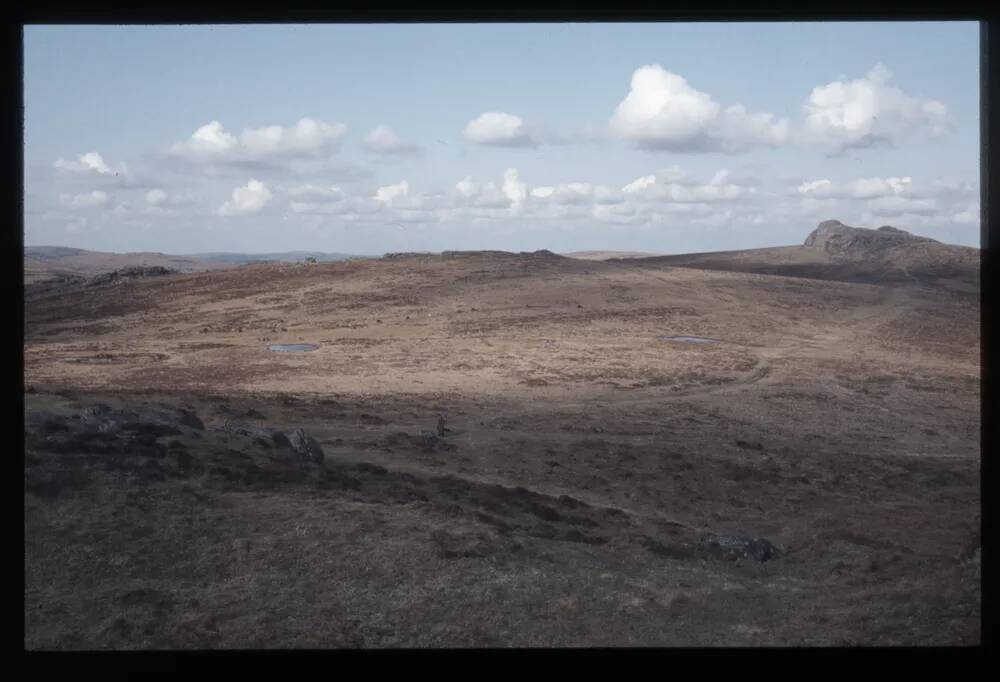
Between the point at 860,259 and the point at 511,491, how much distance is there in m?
57.0

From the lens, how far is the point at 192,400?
56.9ft

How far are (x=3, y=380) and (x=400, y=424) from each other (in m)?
12.3

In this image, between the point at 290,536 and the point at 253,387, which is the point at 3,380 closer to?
the point at 290,536

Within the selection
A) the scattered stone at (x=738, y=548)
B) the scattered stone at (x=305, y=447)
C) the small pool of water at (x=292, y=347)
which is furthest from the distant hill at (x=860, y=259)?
the scattered stone at (x=305, y=447)

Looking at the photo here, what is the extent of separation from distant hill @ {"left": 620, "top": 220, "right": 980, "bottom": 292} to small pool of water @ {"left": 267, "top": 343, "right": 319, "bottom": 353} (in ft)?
117

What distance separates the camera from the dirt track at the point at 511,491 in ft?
23.4

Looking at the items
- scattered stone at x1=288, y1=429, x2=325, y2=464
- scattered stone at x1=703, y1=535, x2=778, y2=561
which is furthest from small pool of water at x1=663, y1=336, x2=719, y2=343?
scattered stone at x1=703, y1=535, x2=778, y2=561

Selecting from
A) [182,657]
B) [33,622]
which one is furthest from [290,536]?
[182,657]

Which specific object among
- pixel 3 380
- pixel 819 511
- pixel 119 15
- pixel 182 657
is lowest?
pixel 819 511

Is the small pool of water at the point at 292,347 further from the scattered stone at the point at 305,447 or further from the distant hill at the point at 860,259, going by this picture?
the distant hill at the point at 860,259

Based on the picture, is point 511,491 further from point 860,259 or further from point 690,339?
point 860,259

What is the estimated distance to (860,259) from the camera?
2404 inches

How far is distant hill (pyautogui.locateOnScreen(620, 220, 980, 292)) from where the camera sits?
50156 millimetres

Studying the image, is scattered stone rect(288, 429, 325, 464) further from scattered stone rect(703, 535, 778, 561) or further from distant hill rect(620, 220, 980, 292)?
distant hill rect(620, 220, 980, 292)
